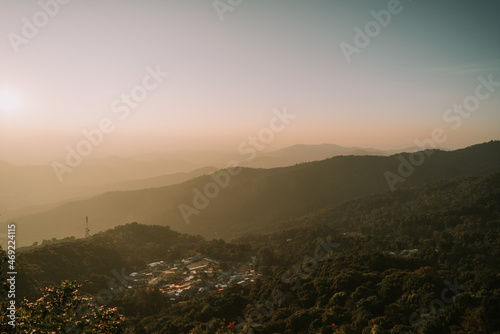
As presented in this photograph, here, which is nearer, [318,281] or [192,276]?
[318,281]

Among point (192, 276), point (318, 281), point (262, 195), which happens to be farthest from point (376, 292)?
point (262, 195)

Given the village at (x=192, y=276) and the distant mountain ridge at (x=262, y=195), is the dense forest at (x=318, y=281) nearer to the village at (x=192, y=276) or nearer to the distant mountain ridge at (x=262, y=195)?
the village at (x=192, y=276)

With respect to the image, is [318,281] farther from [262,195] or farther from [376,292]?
[262,195]

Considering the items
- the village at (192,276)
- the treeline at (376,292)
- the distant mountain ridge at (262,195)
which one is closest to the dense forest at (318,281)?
the treeline at (376,292)

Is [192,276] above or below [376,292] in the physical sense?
above

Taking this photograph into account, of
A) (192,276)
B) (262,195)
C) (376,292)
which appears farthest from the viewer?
(262,195)

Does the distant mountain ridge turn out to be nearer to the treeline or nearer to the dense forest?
the dense forest

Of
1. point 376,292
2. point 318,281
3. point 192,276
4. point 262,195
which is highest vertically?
point 262,195
